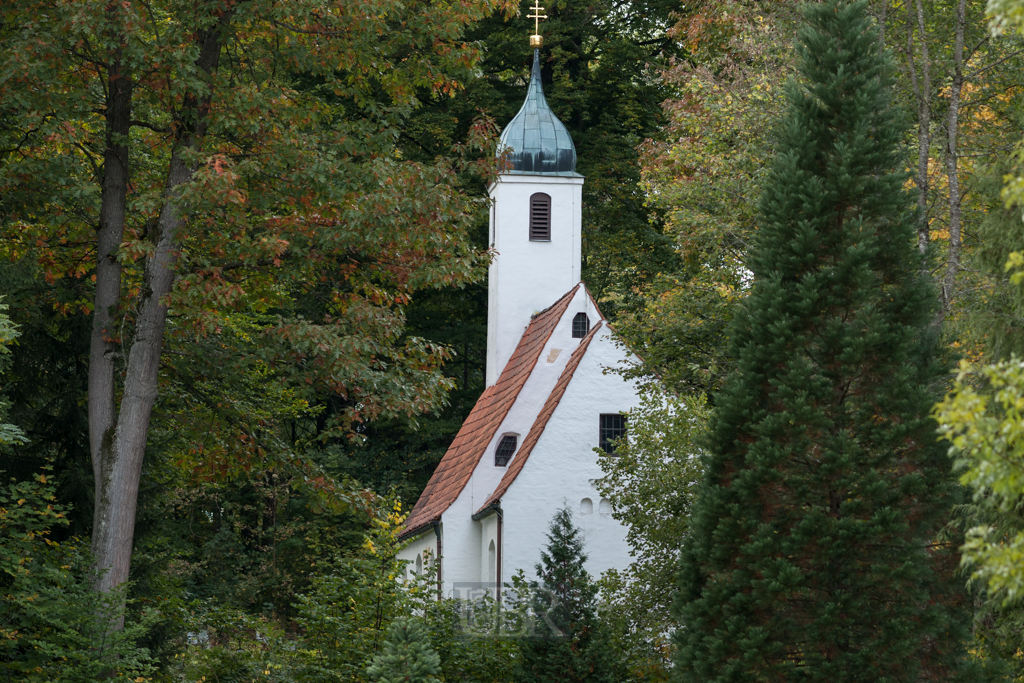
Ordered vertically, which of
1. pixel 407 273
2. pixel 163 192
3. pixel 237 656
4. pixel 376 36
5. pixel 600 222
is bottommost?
pixel 237 656

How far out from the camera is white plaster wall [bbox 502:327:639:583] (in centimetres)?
2061

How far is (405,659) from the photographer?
36.9 ft

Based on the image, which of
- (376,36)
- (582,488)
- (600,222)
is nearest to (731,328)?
(376,36)

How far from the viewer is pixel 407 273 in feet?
45.9

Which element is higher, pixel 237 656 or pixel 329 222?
pixel 329 222

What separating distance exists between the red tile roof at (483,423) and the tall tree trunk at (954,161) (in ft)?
31.2

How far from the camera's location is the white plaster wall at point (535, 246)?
26875 millimetres

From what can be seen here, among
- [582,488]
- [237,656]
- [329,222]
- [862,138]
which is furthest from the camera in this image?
[582,488]

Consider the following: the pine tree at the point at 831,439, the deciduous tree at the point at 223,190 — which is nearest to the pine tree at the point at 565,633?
the deciduous tree at the point at 223,190

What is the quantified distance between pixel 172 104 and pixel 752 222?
7444 millimetres

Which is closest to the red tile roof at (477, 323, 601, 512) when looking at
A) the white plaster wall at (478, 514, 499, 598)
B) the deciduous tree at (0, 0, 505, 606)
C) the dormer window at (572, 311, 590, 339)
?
the white plaster wall at (478, 514, 499, 598)

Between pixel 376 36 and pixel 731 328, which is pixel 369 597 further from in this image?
pixel 376 36

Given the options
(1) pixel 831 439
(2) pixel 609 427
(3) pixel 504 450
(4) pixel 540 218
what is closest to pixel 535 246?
(4) pixel 540 218

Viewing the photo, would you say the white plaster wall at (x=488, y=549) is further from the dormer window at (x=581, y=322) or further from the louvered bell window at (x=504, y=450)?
the dormer window at (x=581, y=322)
